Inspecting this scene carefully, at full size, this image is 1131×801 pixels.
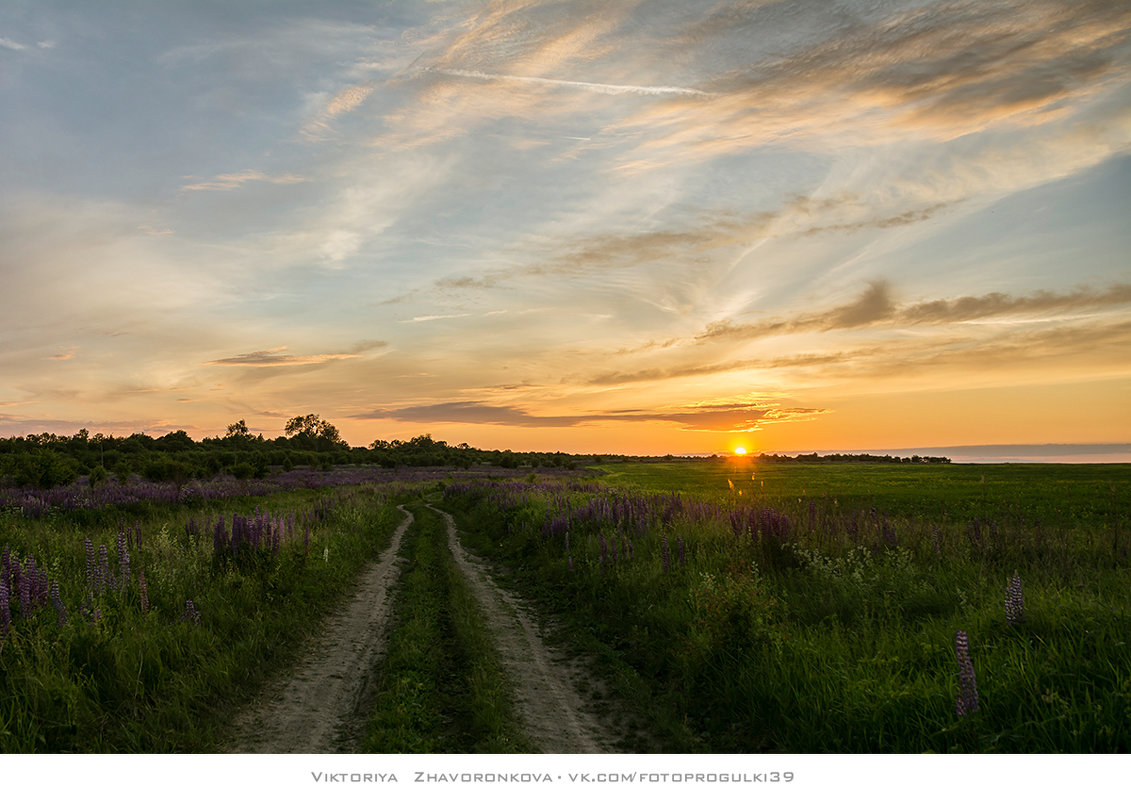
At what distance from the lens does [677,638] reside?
824cm

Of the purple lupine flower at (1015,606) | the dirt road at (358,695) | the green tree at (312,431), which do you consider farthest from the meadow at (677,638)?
the green tree at (312,431)

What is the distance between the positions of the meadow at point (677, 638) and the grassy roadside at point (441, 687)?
3 centimetres

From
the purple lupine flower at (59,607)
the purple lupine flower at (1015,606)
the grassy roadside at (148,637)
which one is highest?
the purple lupine flower at (1015,606)

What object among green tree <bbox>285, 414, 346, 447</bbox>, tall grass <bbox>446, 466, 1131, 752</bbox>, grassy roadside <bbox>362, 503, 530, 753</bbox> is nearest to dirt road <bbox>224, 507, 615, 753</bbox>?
grassy roadside <bbox>362, 503, 530, 753</bbox>

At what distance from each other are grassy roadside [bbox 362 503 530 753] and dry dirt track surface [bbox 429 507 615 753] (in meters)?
0.22

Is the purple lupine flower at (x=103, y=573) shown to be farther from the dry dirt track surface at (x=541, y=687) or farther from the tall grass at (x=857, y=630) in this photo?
the tall grass at (x=857, y=630)

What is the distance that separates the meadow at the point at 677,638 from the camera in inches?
203

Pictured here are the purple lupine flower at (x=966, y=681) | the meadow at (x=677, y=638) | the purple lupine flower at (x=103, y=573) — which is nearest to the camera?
the purple lupine flower at (x=966, y=681)

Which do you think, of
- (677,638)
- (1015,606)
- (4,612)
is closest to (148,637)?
(4,612)

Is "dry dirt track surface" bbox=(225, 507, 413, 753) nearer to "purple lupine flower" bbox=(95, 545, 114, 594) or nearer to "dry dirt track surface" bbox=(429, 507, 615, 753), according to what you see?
"dry dirt track surface" bbox=(429, 507, 615, 753)

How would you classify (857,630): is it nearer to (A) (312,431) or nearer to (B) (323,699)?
(B) (323,699)

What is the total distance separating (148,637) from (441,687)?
383cm

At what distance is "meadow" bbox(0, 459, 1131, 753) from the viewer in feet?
16.9
